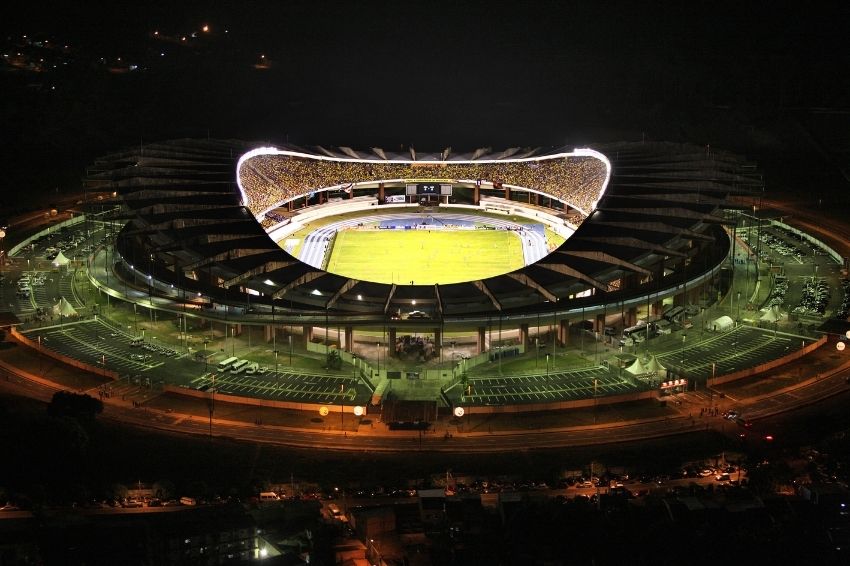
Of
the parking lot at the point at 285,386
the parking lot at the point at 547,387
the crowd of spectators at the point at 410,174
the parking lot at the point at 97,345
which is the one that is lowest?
the parking lot at the point at 285,386

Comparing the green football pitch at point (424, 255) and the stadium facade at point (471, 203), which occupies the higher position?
the stadium facade at point (471, 203)

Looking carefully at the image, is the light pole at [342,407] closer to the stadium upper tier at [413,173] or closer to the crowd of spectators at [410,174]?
the crowd of spectators at [410,174]

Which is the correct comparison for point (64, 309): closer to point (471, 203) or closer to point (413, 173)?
point (413, 173)

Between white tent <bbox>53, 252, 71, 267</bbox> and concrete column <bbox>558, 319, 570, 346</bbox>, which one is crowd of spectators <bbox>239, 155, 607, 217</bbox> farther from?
concrete column <bbox>558, 319, 570, 346</bbox>

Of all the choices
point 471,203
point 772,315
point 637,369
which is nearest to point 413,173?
point 471,203

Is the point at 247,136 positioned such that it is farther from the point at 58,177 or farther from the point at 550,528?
the point at 550,528

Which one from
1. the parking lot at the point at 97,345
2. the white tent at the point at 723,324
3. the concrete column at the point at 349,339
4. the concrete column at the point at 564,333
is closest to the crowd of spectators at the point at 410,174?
the white tent at the point at 723,324

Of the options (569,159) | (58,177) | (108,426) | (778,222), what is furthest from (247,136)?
(108,426)

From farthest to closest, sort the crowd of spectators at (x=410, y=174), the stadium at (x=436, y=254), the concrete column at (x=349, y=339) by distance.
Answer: the crowd of spectators at (x=410, y=174) → the concrete column at (x=349, y=339) → the stadium at (x=436, y=254)
